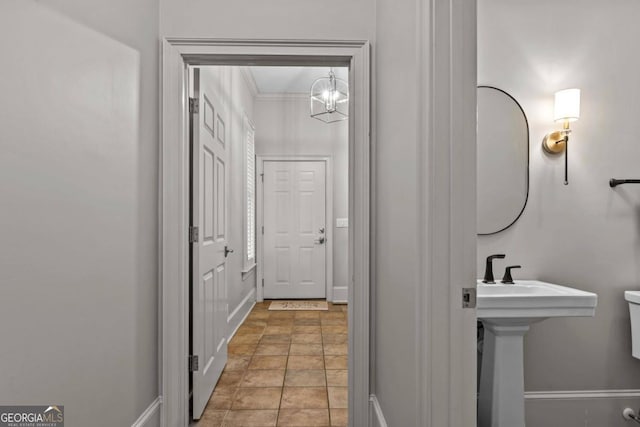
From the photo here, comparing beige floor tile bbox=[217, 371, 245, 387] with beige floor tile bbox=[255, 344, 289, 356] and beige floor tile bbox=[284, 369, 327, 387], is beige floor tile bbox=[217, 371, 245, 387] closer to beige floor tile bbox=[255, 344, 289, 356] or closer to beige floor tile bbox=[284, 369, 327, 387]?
beige floor tile bbox=[284, 369, 327, 387]

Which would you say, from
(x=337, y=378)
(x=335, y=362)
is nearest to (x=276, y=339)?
(x=335, y=362)

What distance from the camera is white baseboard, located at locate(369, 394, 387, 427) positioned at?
1784mm

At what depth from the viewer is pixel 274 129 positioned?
215 inches

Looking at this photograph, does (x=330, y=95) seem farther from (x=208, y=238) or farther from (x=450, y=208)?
(x=450, y=208)

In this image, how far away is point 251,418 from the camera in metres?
2.24

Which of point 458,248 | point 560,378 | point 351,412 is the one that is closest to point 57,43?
point 458,248

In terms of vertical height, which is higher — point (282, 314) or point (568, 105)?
point (568, 105)

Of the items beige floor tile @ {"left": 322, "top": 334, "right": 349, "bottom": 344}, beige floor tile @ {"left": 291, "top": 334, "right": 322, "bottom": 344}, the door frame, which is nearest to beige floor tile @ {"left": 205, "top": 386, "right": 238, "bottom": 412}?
beige floor tile @ {"left": 291, "top": 334, "right": 322, "bottom": 344}

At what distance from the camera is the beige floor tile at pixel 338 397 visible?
239 cm

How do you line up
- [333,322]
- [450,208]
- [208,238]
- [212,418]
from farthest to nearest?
[333,322]
[208,238]
[212,418]
[450,208]

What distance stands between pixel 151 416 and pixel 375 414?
42.4 inches

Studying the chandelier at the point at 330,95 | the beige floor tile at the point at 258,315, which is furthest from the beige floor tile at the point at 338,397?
the chandelier at the point at 330,95

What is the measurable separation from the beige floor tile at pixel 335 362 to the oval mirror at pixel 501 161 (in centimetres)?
159

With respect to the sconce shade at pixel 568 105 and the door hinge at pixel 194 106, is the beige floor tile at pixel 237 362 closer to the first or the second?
the door hinge at pixel 194 106
